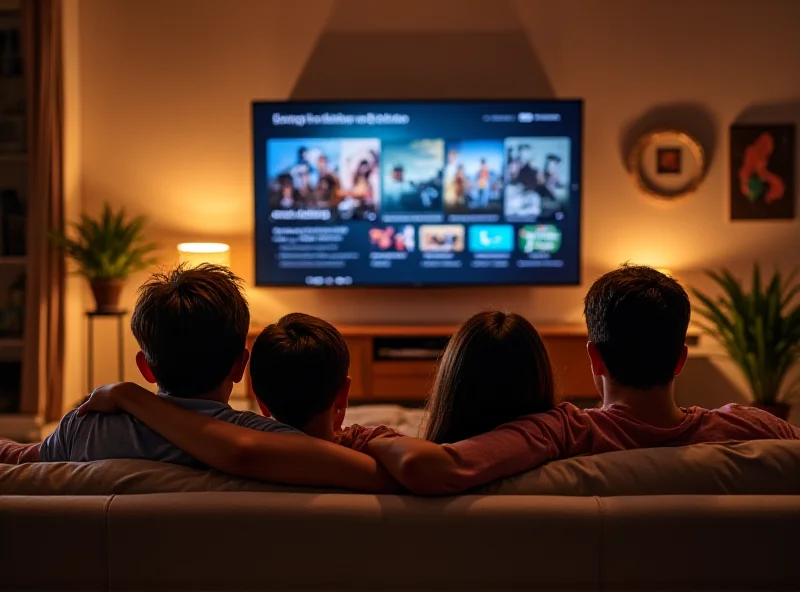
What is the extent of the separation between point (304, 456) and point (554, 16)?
14.0 ft

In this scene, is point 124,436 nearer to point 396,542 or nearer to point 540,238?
point 396,542

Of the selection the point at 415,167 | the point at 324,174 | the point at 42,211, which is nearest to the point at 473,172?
the point at 415,167

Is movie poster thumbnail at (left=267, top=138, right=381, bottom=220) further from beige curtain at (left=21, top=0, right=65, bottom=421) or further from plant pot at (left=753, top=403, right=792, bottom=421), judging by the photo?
plant pot at (left=753, top=403, right=792, bottom=421)

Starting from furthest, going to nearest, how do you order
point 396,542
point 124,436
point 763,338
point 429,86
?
point 429,86 < point 763,338 < point 124,436 < point 396,542

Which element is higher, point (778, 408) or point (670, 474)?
point (670, 474)

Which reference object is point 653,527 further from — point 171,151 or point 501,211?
point 171,151

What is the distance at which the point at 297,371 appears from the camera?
1433 mm

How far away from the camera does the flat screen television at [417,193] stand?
16.0ft

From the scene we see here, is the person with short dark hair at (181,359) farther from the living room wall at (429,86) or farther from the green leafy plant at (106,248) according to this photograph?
A: the living room wall at (429,86)

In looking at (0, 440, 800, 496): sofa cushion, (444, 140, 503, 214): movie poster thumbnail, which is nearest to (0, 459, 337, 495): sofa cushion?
(0, 440, 800, 496): sofa cushion

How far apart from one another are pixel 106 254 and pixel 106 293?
206mm

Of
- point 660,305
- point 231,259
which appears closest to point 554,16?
point 231,259

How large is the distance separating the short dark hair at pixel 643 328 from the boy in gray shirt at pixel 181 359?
2.00ft

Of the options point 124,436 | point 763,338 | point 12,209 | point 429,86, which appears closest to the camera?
point 124,436
